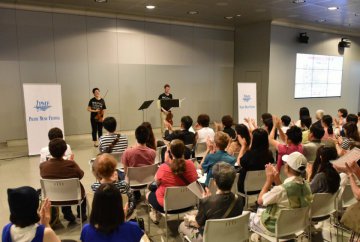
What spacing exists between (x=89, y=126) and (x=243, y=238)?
706 cm

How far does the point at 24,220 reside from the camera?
5.87 ft

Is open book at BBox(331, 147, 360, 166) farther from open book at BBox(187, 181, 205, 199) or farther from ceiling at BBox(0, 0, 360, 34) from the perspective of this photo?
ceiling at BBox(0, 0, 360, 34)

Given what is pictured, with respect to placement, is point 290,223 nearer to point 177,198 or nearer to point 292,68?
point 177,198

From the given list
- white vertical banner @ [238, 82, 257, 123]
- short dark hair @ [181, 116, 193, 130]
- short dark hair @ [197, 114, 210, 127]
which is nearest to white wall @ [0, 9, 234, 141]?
white vertical banner @ [238, 82, 257, 123]

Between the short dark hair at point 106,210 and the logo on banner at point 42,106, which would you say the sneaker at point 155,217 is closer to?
the short dark hair at point 106,210

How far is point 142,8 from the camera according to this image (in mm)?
8156

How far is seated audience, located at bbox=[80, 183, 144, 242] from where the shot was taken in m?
1.80

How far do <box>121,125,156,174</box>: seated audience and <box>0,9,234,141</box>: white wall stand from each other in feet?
17.4

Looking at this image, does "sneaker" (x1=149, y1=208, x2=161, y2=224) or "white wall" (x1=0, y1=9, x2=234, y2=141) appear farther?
"white wall" (x1=0, y1=9, x2=234, y2=141)

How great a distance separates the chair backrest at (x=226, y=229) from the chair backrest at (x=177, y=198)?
775mm

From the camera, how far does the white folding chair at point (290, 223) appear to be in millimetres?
2445

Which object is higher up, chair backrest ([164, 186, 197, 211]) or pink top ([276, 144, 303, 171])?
pink top ([276, 144, 303, 171])

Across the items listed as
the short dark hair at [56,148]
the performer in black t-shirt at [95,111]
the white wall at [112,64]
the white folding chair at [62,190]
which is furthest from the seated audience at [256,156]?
the white wall at [112,64]

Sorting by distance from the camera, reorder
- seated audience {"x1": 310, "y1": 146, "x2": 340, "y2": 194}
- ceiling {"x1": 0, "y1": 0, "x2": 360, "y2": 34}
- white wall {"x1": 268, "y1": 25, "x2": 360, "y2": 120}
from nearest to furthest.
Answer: seated audience {"x1": 310, "y1": 146, "x2": 340, "y2": 194} → ceiling {"x1": 0, "y1": 0, "x2": 360, "y2": 34} → white wall {"x1": 268, "y1": 25, "x2": 360, "y2": 120}
